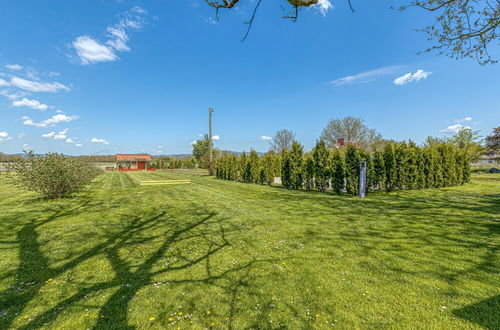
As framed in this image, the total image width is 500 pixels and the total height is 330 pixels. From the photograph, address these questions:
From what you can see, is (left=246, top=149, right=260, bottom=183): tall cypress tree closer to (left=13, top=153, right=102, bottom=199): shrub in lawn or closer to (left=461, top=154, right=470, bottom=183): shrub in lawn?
(left=13, top=153, right=102, bottom=199): shrub in lawn

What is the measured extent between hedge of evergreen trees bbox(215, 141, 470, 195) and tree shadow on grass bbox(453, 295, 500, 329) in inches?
303

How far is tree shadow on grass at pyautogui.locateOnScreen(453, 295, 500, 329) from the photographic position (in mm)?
1985

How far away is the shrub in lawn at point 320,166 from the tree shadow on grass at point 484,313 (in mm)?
8810

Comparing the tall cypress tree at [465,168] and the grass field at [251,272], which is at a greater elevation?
the tall cypress tree at [465,168]

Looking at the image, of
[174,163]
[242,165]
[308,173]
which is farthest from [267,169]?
[174,163]

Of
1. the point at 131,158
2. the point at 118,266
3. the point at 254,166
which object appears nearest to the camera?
the point at 118,266

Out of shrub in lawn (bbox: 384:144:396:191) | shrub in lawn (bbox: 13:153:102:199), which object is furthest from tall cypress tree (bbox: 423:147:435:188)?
shrub in lawn (bbox: 13:153:102:199)

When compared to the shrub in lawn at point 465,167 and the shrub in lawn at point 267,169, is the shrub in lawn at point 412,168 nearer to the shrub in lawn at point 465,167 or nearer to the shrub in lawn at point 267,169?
the shrub in lawn at point 465,167

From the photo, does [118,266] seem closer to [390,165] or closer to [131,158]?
[390,165]

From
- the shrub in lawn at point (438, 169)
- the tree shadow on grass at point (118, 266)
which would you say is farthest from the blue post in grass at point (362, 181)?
the tree shadow on grass at point (118, 266)

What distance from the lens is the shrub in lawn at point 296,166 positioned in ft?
40.7

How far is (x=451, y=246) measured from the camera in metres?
3.74

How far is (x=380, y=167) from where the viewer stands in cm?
984

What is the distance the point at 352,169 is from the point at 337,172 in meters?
0.70
